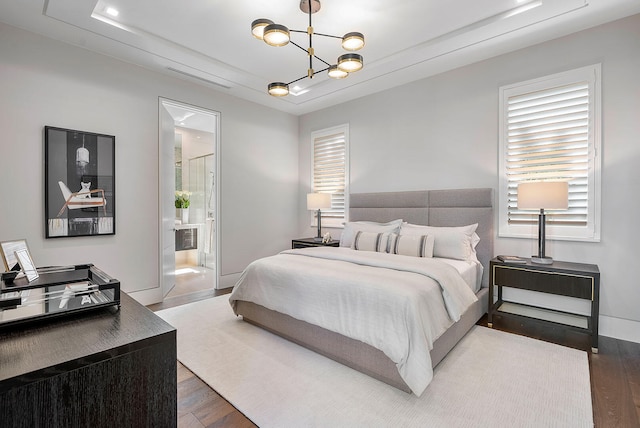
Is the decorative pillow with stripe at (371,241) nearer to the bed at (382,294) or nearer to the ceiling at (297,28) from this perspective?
the bed at (382,294)

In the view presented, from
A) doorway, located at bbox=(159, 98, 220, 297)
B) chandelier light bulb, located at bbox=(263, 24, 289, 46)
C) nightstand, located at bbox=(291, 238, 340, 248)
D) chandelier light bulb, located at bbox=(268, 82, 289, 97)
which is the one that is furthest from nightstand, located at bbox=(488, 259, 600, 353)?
doorway, located at bbox=(159, 98, 220, 297)

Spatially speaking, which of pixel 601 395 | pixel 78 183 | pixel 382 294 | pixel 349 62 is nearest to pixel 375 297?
pixel 382 294

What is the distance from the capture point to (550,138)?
3.21 meters

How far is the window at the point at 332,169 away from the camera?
16.9 ft

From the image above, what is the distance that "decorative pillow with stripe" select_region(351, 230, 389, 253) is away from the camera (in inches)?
144

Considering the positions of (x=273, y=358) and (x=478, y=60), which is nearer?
(x=273, y=358)

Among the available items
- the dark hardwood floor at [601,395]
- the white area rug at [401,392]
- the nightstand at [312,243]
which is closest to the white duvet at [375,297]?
the white area rug at [401,392]

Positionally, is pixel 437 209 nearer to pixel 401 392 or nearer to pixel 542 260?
pixel 542 260

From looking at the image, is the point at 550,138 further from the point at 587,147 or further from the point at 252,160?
the point at 252,160

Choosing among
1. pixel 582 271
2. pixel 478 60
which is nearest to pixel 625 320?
pixel 582 271

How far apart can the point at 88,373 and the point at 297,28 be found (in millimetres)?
3289

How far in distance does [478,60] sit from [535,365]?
325 centimetres

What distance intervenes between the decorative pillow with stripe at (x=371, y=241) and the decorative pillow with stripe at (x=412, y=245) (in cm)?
8

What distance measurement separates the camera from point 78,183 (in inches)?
131
